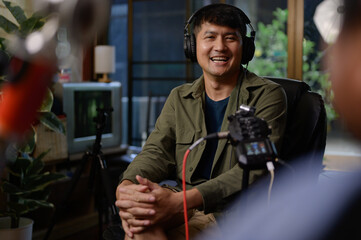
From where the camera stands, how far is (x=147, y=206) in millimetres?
1308

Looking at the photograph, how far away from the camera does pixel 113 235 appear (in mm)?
1440

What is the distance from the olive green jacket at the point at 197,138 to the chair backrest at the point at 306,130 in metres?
0.06

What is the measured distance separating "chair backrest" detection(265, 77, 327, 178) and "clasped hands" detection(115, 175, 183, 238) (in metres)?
0.47

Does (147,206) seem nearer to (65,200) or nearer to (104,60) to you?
(65,200)

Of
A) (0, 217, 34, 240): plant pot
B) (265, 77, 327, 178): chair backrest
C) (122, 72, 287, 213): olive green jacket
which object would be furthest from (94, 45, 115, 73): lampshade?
(265, 77, 327, 178): chair backrest

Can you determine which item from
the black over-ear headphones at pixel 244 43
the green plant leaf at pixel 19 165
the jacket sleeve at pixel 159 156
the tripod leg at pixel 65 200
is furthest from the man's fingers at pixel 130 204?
the tripod leg at pixel 65 200

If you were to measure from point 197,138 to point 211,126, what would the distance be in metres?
0.11

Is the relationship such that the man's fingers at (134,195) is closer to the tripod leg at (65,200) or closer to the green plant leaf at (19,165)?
the green plant leaf at (19,165)

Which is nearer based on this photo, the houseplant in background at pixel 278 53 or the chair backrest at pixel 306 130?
the chair backrest at pixel 306 130

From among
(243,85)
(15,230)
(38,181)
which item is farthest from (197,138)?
(15,230)

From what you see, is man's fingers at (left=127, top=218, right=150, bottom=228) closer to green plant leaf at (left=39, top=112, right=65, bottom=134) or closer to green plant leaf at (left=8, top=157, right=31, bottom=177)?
green plant leaf at (left=39, top=112, right=65, bottom=134)

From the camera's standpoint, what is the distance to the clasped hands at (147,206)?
1301 mm

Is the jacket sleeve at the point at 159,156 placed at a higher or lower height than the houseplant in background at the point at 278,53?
lower

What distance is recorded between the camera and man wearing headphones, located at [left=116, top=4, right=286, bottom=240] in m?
1.34
